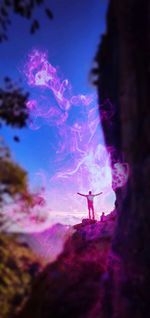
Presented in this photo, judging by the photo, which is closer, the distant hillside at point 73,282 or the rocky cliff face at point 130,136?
the distant hillside at point 73,282

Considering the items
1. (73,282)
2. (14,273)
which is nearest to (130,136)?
(73,282)

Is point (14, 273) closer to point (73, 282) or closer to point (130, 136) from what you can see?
A: point (73, 282)

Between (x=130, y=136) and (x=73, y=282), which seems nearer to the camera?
(x=73, y=282)

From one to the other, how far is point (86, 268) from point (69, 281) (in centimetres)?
84

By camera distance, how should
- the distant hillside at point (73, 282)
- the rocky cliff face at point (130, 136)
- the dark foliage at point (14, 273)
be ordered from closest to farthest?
1. the dark foliage at point (14, 273)
2. the distant hillside at point (73, 282)
3. the rocky cliff face at point (130, 136)

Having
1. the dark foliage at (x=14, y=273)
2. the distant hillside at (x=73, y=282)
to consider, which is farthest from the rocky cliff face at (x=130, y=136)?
the dark foliage at (x=14, y=273)

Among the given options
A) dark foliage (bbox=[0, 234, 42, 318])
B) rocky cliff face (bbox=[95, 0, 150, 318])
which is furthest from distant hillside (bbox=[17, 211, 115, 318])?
rocky cliff face (bbox=[95, 0, 150, 318])

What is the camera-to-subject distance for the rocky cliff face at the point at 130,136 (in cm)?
Answer: 580

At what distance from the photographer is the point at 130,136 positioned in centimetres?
635

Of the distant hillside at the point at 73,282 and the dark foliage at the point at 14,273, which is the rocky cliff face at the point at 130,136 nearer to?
the distant hillside at the point at 73,282

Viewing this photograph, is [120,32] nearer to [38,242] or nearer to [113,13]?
[113,13]

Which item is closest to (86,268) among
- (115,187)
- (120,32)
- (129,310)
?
(129,310)

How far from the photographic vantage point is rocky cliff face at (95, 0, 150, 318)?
5.80 m

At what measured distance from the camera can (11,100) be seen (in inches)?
202
